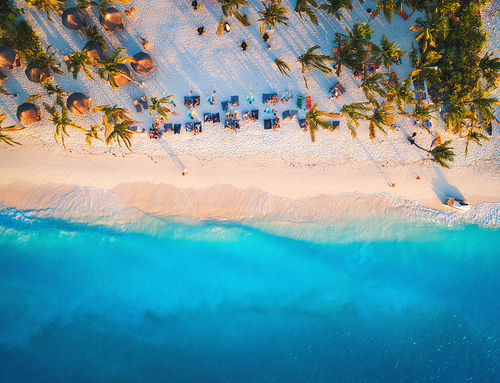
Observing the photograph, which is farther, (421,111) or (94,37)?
(94,37)

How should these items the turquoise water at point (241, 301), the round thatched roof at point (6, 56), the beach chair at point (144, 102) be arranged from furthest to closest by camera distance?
the turquoise water at point (241, 301) < the beach chair at point (144, 102) < the round thatched roof at point (6, 56)

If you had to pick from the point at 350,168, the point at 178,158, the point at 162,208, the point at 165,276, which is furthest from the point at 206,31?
the point at 165,276

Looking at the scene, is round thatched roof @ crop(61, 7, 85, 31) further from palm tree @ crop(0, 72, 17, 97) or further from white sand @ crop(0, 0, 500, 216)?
palm tree @ crop(0, 72, 17, 97)

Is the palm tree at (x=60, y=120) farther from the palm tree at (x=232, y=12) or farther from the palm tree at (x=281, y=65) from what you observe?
the palm tree at (x=281, y=65)

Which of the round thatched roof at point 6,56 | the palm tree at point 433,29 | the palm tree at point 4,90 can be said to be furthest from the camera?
the palm tree at point 4,90

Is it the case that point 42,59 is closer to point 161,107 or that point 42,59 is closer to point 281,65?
point 161,107

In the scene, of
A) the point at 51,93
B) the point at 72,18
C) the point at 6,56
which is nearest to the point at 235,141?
the point at 51,93

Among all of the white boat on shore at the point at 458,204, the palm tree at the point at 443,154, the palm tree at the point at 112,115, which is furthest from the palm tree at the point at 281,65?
the white boat on shore at the point at 458,204
